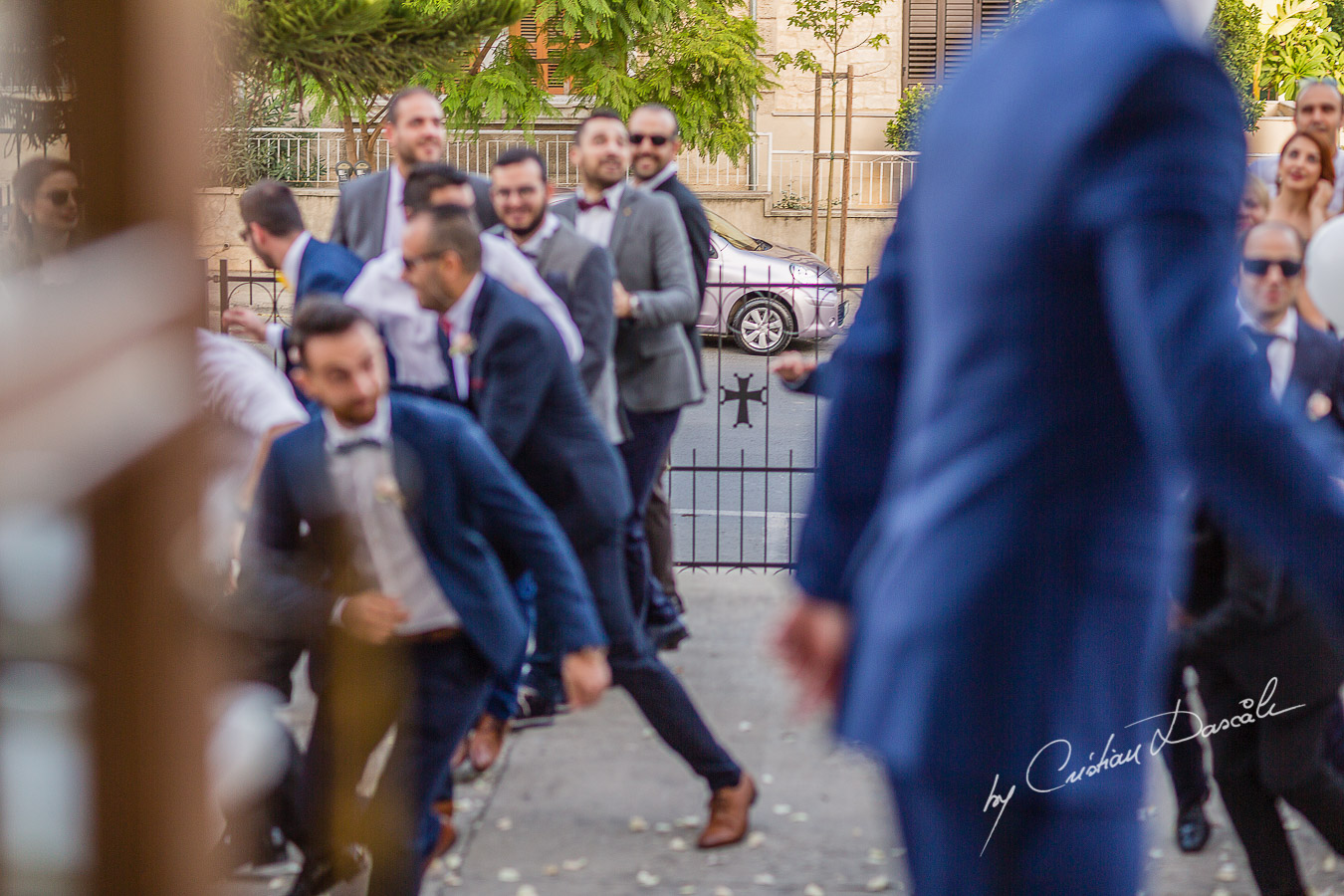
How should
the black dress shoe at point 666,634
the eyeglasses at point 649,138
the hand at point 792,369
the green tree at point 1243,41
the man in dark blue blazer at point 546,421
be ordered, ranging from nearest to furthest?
the hand at point 792,369
the man in dark blue blazer at point 546,421
the black dress shoe at point 666,634
the eyeglasses at point 649,138
the green tree at point 1243,41

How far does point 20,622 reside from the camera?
742mm

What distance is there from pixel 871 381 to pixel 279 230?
3.42 m

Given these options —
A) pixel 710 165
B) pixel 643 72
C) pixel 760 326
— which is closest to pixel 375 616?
pixel 760 326

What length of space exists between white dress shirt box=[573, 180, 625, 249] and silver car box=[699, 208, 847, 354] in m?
6.82

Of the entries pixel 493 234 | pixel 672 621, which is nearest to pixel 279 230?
pixel 493 234

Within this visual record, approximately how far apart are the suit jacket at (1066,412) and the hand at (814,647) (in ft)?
0.66

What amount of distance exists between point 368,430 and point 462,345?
36.1 inches

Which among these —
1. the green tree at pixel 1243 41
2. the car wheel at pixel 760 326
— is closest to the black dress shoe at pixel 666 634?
the car wheel at pixel 760 326

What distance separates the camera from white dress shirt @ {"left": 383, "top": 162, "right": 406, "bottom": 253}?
5.16 metres

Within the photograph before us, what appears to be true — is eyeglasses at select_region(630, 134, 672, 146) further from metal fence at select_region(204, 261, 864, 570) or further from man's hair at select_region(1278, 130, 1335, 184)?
man's hair at select_region(1278, 130, 1335, 184)

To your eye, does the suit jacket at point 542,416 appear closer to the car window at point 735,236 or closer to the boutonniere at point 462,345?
the boutonniere at point 462,345

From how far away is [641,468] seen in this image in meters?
5.55

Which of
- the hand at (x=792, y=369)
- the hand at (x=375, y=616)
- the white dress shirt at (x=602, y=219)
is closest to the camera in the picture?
the hand at (x=375, y=616)

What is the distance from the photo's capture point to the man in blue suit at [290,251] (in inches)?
185
